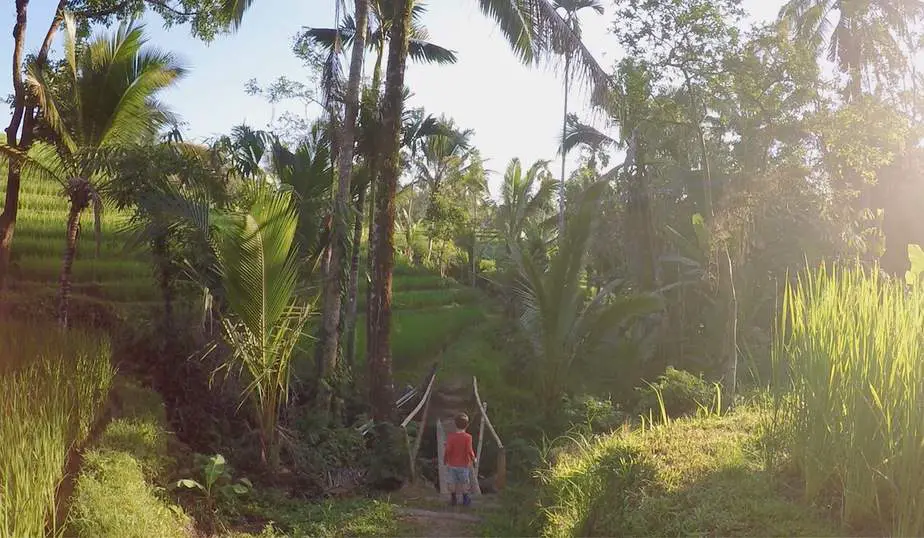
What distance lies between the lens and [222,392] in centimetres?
773

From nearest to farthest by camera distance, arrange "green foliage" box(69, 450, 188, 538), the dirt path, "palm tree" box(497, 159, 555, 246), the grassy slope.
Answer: the grassy slope
"green foliage" box(69, 450, 188, 538)
the dirt path
"palm tree" box(497, 159, 555, 246)

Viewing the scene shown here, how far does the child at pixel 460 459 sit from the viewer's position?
7176mm

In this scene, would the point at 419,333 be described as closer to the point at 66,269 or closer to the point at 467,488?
the point at 467,488

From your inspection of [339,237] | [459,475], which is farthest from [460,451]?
[339,237]

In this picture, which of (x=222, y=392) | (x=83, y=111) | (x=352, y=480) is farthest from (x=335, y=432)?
(x=83, y=111)

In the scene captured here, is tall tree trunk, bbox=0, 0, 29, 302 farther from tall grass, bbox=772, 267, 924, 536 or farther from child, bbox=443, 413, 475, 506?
tall grass, bbox=772, 267, 924, 536

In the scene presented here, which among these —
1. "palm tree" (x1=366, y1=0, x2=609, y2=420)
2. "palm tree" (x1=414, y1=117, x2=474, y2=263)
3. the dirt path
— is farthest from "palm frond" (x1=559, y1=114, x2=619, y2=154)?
the dirt path

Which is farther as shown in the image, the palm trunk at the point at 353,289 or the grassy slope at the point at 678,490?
the palm trunk at the point at 353,289

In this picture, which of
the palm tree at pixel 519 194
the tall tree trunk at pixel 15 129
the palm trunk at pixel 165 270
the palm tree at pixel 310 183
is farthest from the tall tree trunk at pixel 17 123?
the palm tree at pixel 519 194

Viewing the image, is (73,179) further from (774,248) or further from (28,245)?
(774,248)

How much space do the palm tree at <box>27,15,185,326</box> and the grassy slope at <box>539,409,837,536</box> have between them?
540 centimetres

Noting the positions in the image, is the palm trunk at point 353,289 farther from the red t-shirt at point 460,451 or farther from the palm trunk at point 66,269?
the red t-shirt at point 460,451

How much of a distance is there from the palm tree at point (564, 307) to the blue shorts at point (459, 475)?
10.4ft

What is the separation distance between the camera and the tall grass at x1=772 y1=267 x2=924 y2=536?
3119 millimetres
